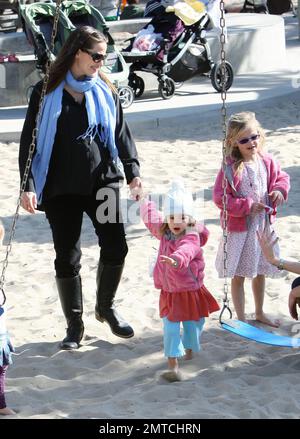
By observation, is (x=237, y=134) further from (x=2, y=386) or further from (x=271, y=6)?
(x=271, y=6)

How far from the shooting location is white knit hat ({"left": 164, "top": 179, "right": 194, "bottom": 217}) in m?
4.56

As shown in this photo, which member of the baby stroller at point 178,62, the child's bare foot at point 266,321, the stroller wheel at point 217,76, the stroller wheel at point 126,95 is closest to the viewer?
the child's bare foot at point 266,321

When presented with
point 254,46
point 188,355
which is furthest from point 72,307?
point 254,46

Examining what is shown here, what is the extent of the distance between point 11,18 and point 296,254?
10597mm

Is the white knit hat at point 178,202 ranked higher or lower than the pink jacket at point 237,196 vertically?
higher

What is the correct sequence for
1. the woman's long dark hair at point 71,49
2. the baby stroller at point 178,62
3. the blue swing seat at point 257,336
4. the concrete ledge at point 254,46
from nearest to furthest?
the blue swing seat at point 257,336, the woman's long dark hair at point 71,49, the baby stroller at point 178,62, the concrete ledge at point 254,46

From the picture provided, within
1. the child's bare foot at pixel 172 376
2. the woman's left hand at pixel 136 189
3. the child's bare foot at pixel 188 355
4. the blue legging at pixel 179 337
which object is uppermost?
the woman's left hand at pixel 136 189

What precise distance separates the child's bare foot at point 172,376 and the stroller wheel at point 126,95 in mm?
6433

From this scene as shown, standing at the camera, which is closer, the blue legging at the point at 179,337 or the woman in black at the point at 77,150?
the blue legging at the point at 179,337

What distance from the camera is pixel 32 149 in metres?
4.49

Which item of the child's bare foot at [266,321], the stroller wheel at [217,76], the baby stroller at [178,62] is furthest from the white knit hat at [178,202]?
the stroller wheel at [217,76]

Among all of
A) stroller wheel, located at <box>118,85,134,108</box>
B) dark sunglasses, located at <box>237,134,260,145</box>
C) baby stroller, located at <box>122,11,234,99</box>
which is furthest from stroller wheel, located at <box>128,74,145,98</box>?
dark sunglasses, located at <box>237,134,260,145</box>

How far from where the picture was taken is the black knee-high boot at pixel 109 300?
4.98 metres

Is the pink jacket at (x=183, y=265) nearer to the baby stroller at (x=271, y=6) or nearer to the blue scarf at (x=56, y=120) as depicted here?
the blue scarf at (x=56, y=120)
